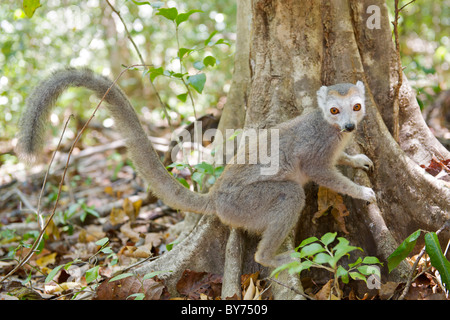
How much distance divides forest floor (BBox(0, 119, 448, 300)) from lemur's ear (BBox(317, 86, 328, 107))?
2.06 metres

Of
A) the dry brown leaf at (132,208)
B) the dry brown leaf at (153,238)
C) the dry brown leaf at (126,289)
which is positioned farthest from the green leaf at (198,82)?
the dry brown leaf at (132,208)

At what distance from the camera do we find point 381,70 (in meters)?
5.29

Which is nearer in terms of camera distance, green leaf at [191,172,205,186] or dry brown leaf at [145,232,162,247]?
green leaf at [191,172,205,186]

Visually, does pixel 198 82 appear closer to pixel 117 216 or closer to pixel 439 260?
pixel 439 260

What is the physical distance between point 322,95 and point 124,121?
2.35m

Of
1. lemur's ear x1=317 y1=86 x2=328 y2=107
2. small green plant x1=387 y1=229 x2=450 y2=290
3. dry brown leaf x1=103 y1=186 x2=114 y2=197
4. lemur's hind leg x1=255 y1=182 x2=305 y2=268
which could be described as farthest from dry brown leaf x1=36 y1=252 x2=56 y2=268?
small green plant x1=387 y1=229 x2=450 y2=290

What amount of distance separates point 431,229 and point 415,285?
97 centimetres

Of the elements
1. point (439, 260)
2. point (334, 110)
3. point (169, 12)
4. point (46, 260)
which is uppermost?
point (169, 12)

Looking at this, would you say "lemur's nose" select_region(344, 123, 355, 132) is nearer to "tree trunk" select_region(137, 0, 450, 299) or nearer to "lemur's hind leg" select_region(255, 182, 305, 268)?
"tree trunk" select_region(137, 0, 450, 299)

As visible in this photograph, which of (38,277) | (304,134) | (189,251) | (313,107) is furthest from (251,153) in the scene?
(38,277)

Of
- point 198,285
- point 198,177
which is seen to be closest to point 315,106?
point 198,177

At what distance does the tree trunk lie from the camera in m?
4.76

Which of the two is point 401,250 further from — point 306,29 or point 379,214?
point 306,29

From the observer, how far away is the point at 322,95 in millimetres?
4676
